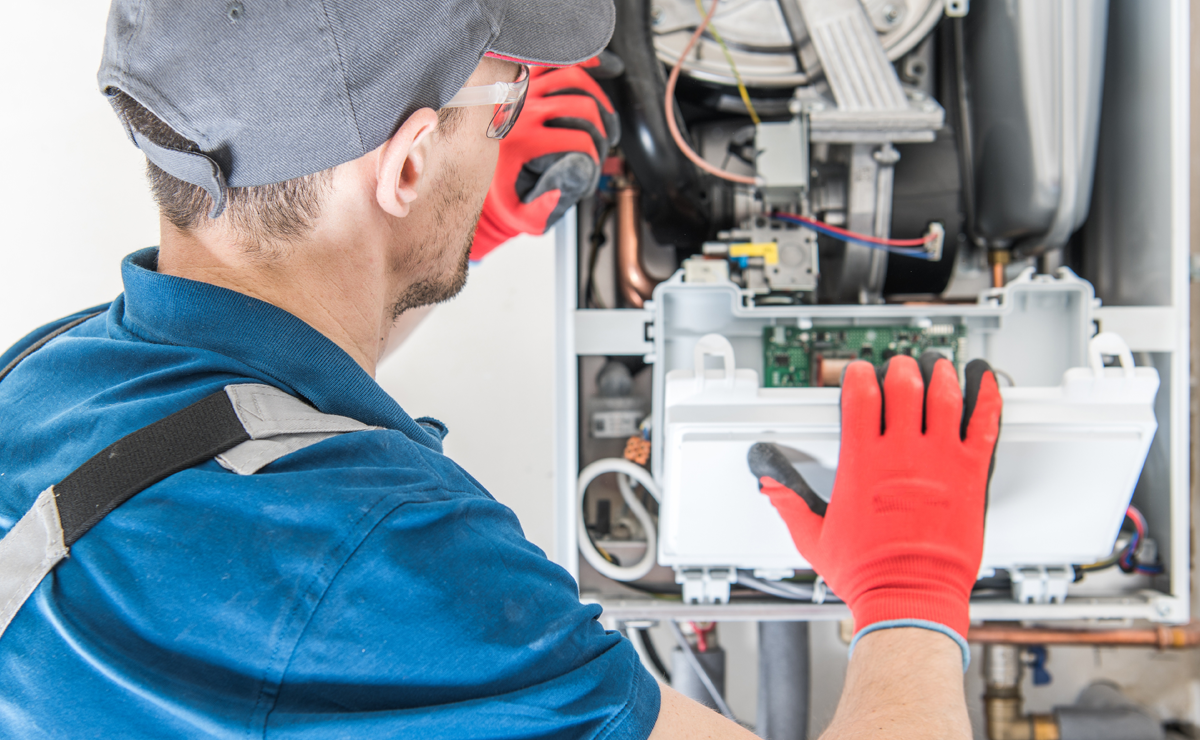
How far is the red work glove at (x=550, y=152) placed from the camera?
956 mm

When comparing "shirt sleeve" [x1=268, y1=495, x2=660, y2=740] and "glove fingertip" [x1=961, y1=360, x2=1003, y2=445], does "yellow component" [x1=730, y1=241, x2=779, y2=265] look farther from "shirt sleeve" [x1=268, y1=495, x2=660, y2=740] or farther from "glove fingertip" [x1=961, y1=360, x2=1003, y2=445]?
"shirt sleeve" [x1=268, y1=495, x2=660, y2=740]

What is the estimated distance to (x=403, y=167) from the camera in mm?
639

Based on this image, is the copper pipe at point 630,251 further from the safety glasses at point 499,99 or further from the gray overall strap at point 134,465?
the gray overall strap at point 134,465

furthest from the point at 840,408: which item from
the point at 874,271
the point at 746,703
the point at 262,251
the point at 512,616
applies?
the point at 746,703

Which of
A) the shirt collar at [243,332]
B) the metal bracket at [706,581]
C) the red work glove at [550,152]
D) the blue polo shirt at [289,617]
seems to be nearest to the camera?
the blue polo shirt at [289,617]

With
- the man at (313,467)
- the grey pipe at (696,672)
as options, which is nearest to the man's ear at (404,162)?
the man at (313,467)

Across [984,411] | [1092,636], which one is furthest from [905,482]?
[1092,636]

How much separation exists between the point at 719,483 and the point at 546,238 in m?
0.73

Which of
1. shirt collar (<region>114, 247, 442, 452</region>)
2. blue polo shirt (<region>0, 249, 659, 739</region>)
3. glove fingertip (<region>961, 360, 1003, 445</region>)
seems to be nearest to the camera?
blue polo shirt (<region>0, 249, 659, 739</region>)

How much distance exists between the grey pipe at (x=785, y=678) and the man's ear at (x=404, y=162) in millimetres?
980

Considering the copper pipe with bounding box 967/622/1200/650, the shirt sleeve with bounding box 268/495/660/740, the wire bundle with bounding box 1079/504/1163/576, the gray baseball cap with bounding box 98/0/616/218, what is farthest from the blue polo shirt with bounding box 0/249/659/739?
the copper pipe with bounding box 967/622/1200/650

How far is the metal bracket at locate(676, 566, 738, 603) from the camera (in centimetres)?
107

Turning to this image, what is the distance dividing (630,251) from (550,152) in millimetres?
278

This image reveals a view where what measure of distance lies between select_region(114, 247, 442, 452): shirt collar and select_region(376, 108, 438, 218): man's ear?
0.43 ft
